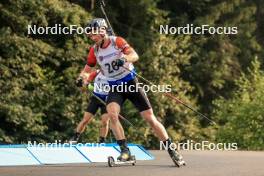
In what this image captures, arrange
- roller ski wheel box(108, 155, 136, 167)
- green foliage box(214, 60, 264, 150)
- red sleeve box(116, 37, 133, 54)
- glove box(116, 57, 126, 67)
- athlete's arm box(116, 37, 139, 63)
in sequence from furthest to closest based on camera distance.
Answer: green foliage box(214, 60, 264, 150) → roller ski wheel box(108, 155, 136, 167) → red sleeve box(116, 37, 133, 54) → athlete's arm box(116, 37, 139, 63) → glove box(116, 57, 126, 67)

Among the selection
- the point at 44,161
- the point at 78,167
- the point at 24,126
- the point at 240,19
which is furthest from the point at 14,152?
the point at 240,19

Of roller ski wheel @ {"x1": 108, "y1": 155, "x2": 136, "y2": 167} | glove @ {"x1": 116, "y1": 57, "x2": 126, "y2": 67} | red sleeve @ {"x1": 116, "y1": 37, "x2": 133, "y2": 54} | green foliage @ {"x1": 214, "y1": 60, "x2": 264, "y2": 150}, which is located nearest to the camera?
glove @ {"x1": 116, "y1": 57, "x2": 126, "y2": 67}

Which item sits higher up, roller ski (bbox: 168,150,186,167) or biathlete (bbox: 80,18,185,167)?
biathlete (bbox: 80,18,185,167)

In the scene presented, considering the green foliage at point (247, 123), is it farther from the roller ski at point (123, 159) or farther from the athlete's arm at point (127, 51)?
the athlete's arm at point (127, 51)

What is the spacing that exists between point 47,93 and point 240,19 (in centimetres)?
1124

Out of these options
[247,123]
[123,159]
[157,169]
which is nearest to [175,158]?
[157,169]

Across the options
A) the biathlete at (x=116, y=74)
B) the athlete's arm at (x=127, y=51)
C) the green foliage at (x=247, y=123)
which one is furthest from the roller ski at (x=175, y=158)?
the green foliage at (x=247, y=123)

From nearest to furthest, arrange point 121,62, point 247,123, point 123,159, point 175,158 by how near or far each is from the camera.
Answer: point 121,62 < point 175,158 < point 123,159 < point 247,123

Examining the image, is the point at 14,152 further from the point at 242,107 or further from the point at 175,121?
the point at 175,121

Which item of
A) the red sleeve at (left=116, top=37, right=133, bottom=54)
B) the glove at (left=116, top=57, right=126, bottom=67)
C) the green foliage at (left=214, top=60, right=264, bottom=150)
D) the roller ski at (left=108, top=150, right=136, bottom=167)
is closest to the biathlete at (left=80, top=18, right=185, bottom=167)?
the red sleeve at (left=116, top=37, right=133, bottom=54)

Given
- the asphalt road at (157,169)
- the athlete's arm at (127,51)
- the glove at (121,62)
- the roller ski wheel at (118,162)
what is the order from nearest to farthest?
the asphalt road at (157,169) → the glove at (121,62) → the athlete's arm at (127,51) → the roller ski wheel at (118,162)

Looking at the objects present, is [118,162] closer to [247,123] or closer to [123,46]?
[123,46]

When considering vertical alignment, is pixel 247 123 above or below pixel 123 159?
below

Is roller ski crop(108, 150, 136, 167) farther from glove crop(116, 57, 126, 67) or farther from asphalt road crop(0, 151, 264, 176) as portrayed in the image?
glove crop(116, 57, 126, 67)
